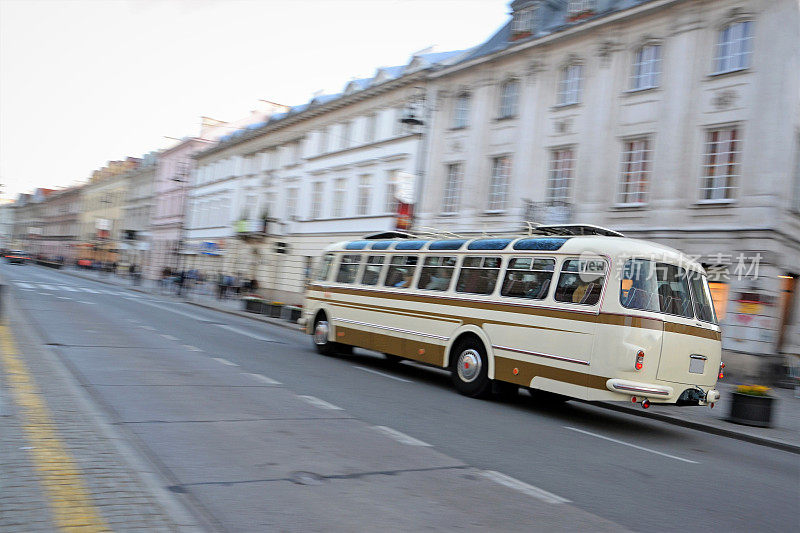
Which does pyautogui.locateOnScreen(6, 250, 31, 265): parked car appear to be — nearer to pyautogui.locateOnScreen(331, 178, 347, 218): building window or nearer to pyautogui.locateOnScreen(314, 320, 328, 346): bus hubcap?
pyautogui.locateOnScreen(331, 178, 347, 218): building window

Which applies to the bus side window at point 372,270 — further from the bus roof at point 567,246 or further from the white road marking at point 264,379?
the white road marking at point 264,379

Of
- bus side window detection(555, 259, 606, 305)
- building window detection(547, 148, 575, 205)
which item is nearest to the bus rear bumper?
bus side window detection(555, 259, 606, 305)

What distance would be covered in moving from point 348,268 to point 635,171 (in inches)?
439

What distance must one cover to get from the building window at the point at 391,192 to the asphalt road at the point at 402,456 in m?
22.1

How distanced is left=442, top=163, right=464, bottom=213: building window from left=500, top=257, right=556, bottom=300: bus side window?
18912 millimetres

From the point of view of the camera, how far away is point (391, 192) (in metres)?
35.2

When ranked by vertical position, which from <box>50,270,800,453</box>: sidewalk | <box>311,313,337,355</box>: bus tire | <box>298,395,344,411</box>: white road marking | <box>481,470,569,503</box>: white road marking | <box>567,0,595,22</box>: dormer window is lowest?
<box>298,395,344,411</box>: white road marking

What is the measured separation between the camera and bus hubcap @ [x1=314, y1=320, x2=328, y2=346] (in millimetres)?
16672

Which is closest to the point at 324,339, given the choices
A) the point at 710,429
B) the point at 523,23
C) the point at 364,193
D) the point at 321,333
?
the point at 321,333

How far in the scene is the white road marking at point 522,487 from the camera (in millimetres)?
5801

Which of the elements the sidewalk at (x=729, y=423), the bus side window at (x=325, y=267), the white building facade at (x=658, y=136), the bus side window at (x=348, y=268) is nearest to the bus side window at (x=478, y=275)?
the sidewalk at (x=729, y=423)

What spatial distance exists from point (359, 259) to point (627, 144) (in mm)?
11630

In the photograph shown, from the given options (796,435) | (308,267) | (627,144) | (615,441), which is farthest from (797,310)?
(308,267)

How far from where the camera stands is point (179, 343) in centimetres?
1512
